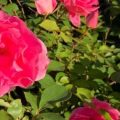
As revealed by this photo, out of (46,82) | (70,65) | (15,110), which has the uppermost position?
(15,110)

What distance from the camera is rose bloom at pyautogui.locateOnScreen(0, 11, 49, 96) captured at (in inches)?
37.8

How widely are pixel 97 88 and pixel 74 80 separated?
0.09 m

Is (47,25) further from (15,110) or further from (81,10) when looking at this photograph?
(15,110)

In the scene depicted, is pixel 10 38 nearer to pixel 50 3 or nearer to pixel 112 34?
pixel 50 3

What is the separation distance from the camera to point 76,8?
63.7 inches

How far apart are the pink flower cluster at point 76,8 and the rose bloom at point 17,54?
556mm

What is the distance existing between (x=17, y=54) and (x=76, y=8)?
68 cm

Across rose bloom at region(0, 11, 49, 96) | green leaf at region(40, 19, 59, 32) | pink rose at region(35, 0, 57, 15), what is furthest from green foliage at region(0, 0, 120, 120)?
rose bloom at region(0, 11, 49, 96)

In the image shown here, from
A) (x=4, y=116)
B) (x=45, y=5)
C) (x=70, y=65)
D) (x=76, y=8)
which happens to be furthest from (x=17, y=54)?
(x=70, y=65)

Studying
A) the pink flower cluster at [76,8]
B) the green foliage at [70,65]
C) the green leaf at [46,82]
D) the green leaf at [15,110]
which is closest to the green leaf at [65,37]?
the green foliage at [70,65]

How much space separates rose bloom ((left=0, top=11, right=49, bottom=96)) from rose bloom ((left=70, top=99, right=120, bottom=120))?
232 millimetres

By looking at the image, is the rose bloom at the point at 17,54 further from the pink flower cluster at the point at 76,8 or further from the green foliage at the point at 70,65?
the pink flower cluster at the point at 76,8

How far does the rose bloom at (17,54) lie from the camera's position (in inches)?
37.8

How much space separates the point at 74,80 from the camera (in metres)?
1.66
